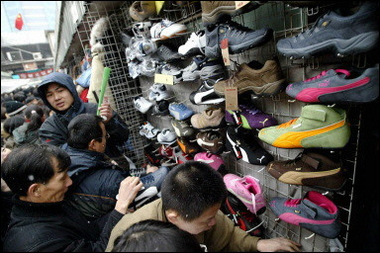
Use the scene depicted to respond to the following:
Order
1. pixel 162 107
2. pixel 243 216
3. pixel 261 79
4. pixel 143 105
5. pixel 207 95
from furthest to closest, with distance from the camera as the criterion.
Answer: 1. pixel 143 105
2. pixel 162 107
3. pixel 243 216
4. pixel 207 95
5. pixel 261 79

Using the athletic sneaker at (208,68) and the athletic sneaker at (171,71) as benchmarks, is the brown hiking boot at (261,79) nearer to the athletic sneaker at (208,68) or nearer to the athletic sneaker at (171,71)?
the athletic sneaker at (208,68)

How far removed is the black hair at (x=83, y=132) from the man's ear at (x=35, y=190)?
441mm

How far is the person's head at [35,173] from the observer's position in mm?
929

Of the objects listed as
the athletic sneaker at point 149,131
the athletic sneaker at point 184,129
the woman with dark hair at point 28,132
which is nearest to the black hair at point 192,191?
the athletic sneaker at point 184,129

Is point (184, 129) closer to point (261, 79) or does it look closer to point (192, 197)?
point (261, 79)

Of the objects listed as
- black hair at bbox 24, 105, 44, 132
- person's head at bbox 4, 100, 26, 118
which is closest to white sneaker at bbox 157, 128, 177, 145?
black hair at bbox 24, 105, 44, 132

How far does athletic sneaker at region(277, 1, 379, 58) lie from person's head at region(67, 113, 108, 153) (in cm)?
127

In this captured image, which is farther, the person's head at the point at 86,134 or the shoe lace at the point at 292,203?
the person's head at the point at 86,134

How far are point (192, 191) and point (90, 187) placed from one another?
0.73 meters

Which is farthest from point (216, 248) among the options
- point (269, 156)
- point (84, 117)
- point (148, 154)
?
point (148, 154)

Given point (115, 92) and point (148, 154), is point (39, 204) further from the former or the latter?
point (115, 92)

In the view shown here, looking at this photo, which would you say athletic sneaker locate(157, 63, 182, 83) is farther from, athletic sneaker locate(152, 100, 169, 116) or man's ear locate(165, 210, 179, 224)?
man's ear locate(165, 210, 179, 224)

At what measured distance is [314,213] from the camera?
3.53ft

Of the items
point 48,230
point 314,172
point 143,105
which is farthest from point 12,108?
point 314,172
